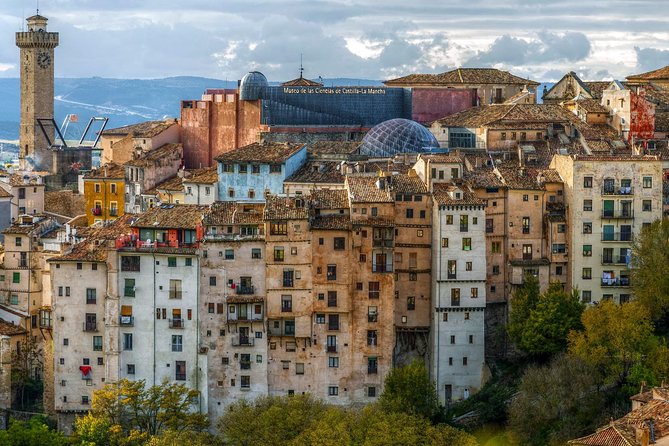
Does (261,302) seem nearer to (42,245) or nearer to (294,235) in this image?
(294,235)

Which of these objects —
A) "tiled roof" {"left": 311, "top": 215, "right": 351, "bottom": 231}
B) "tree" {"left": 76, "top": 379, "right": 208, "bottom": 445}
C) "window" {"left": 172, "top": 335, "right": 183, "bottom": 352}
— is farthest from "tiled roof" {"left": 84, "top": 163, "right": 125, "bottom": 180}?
"tree" {"left": 76, "top": 379, "right": 208, "bottom": 445}

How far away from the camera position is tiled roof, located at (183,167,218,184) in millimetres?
92062

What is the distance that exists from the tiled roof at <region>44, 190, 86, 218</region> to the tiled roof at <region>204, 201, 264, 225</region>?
22345 millimetres

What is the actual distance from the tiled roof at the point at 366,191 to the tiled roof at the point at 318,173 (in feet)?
20.8

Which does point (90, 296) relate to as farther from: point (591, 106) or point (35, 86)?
point (35, 86)

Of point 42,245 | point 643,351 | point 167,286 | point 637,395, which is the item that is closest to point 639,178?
point 643,351

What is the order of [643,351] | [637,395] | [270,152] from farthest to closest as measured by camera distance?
[270,152] < [643,351] < [637,395]

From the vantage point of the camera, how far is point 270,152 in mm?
92250

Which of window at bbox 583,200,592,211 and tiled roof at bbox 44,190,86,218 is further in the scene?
tiled roof at bbox 44,190,86,218

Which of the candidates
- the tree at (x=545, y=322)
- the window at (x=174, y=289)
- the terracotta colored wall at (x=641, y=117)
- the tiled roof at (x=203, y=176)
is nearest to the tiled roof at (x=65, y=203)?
the tiled roof at (x=203, y=176)

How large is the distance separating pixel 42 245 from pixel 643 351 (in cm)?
3246

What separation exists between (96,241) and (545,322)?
2288 cm

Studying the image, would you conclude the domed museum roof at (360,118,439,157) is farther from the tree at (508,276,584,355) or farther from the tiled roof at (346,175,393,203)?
the tree at (508,276,584,355)

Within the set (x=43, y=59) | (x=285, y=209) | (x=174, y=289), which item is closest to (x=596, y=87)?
(x=285, y=209)
